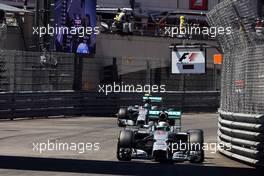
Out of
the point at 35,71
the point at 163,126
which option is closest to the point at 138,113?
the point at 163,126

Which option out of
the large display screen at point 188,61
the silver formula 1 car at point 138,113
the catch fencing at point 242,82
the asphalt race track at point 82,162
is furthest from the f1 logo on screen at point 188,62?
the catch fencing at point 242,82

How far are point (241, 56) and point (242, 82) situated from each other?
0.56 metres

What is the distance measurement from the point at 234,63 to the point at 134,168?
3.88 m

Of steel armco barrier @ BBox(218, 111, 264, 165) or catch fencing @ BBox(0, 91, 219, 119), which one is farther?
catch fencing @ BBox(0, 91, 219, 119)

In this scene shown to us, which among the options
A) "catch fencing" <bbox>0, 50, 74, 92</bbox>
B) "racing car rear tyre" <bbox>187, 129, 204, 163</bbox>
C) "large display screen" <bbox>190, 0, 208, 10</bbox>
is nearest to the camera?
"racing car rear tyre" <bbox>187, 129, 204, 163</bbox>

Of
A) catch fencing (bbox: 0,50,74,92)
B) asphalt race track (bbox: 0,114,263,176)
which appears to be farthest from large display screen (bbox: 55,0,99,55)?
asphalt race track (bbox: 0,114,263,176)

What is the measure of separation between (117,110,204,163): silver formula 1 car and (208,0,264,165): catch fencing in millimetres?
969

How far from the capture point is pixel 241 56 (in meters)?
14.1

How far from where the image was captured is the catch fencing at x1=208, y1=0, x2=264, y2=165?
12867 millimetres

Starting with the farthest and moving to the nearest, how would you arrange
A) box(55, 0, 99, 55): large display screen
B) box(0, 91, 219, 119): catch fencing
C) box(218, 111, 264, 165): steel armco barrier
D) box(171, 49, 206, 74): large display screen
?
box(55, 0, 99, 55): large display screen → box(171, 49, 206, 74): large display screen → box(0, 91, 219, 119): catch fencing → box(218, 111, 264, 165): steel armco barrier

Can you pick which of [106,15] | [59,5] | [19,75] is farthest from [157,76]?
[106,15]

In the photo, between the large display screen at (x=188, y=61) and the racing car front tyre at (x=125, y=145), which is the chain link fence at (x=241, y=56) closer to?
the racing car front tyre at (x=125, y=145)

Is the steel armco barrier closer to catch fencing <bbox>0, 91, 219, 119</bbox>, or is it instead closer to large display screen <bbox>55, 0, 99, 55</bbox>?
catch fencing <bbox>0, 91, 219, 119</bbox>

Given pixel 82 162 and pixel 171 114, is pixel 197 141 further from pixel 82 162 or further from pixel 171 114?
pixel 171 114
